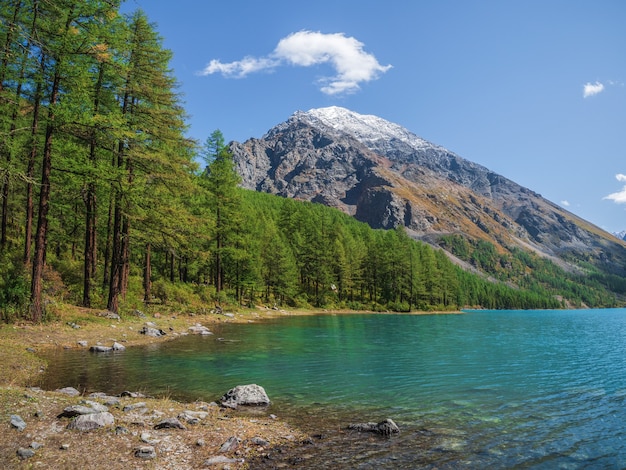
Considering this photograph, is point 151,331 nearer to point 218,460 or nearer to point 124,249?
point 124,249

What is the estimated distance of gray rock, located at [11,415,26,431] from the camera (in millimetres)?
7434

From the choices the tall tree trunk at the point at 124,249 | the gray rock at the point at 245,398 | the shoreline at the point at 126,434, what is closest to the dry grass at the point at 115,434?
the shoreline at the point at 126,434

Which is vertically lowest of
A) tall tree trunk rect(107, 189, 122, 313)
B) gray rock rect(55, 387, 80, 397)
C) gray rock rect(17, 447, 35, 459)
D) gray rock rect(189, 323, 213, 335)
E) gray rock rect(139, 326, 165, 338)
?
gray rock rect(189, 323, 213, 335)

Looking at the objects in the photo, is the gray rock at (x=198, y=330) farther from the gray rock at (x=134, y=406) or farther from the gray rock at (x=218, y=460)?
the gray rock at (x=218, y=460)

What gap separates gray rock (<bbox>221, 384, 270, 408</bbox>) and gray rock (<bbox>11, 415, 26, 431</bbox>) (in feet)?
17.6

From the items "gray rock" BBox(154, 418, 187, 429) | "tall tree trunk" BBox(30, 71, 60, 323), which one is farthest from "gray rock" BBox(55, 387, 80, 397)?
"tall tree trunk" BBox(30, 71, 60, 323)

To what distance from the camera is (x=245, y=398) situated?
1188 cm

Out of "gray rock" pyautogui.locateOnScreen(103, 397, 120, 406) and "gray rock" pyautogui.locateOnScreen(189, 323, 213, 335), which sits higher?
"gray rock" pyautogui.locateOnScreen(103, 397, 120, 406)

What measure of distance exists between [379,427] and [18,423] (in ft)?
26.9

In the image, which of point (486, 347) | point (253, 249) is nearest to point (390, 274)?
point (253, 249)

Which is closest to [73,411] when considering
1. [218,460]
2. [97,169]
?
[218,460]

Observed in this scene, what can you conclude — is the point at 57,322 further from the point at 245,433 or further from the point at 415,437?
the point at 415,437

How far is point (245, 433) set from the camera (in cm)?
905

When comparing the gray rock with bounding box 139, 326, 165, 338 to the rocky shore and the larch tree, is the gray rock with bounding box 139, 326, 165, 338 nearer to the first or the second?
the rocky shore
